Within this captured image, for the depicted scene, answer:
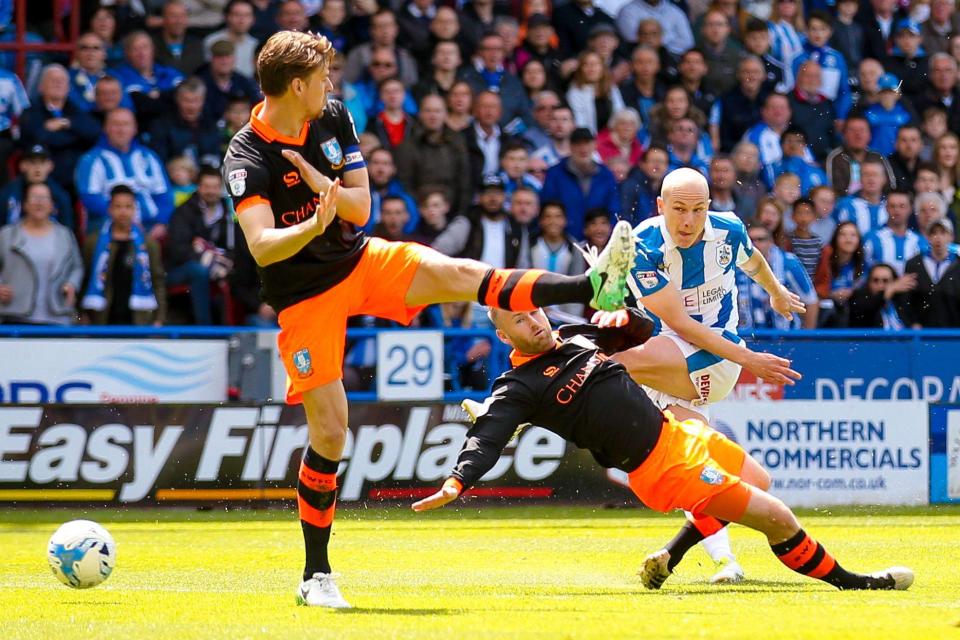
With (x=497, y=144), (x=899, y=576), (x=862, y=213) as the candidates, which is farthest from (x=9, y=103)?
(x=899, y=576)

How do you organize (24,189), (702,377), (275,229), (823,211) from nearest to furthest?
(275,229) → (702,377) → (24,189) → (823,211)

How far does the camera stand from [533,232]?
51.3 feet

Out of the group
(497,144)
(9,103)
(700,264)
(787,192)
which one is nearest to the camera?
(700,264)

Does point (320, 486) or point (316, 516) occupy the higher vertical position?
point (320, 486)

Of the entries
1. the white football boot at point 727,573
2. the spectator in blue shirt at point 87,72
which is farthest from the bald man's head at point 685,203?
the spectator in blue shirt at point 87,72

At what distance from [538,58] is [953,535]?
8468mm

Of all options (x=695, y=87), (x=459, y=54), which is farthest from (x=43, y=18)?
(x=695, y=87)

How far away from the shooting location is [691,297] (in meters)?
8.47

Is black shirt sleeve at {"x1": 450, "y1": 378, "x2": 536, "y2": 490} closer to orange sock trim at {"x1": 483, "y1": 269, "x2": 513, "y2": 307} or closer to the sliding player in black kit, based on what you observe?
the sliding player in black kit

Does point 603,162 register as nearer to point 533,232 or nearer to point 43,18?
point 533,232

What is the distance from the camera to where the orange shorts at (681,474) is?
7156 millimetres

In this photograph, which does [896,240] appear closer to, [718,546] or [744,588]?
A: [718,546]

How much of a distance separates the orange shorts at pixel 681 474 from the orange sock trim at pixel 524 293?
116 centimetres

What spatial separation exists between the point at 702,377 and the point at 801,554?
4.89 feet
